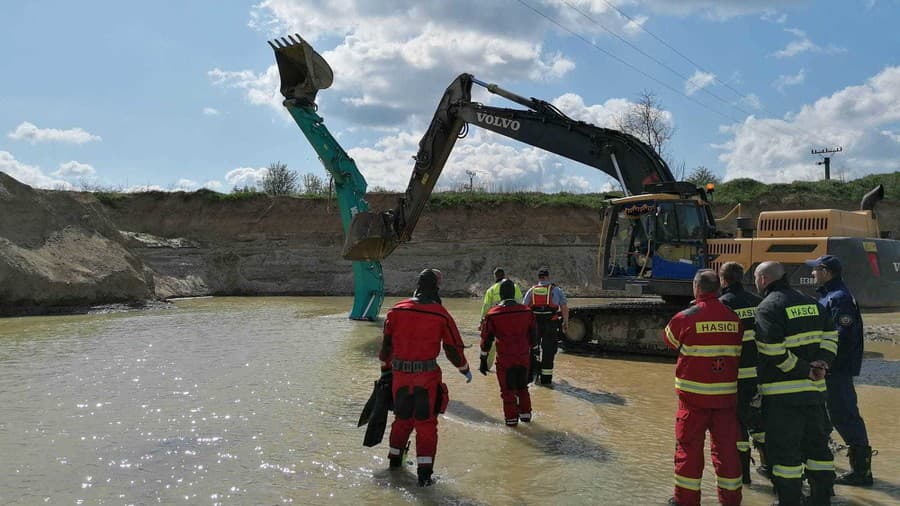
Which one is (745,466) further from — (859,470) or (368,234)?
(368,234)

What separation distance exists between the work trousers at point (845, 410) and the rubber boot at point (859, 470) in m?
0.06

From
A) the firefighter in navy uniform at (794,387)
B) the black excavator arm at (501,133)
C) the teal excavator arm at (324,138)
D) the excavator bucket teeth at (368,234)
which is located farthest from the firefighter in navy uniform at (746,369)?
the teal excavator arm at (324,138)

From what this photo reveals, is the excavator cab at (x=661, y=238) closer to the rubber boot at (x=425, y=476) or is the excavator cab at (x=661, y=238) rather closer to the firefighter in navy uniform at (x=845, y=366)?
the firefighter in navy uniform at (x=845, y=366)

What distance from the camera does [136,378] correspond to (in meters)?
8.08

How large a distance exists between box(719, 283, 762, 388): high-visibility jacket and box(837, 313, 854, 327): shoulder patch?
2.79 ft

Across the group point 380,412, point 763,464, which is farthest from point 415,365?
point 763,464

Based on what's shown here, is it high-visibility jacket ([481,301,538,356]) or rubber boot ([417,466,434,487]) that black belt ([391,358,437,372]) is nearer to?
rubber boot ([417,466,434,487])

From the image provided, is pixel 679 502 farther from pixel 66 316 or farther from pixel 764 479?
pixel 66 316

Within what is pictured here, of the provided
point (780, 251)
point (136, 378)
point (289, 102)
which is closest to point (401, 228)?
point (289, 102)

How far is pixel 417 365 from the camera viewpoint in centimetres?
489

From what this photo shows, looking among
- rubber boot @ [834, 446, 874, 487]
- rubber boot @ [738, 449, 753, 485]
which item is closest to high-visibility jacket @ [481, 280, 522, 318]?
rubber boot @ [738, 449, 753, 485]

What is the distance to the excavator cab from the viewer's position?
9.73 m

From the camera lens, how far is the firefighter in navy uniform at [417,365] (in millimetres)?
4832

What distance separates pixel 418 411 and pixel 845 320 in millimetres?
3426
